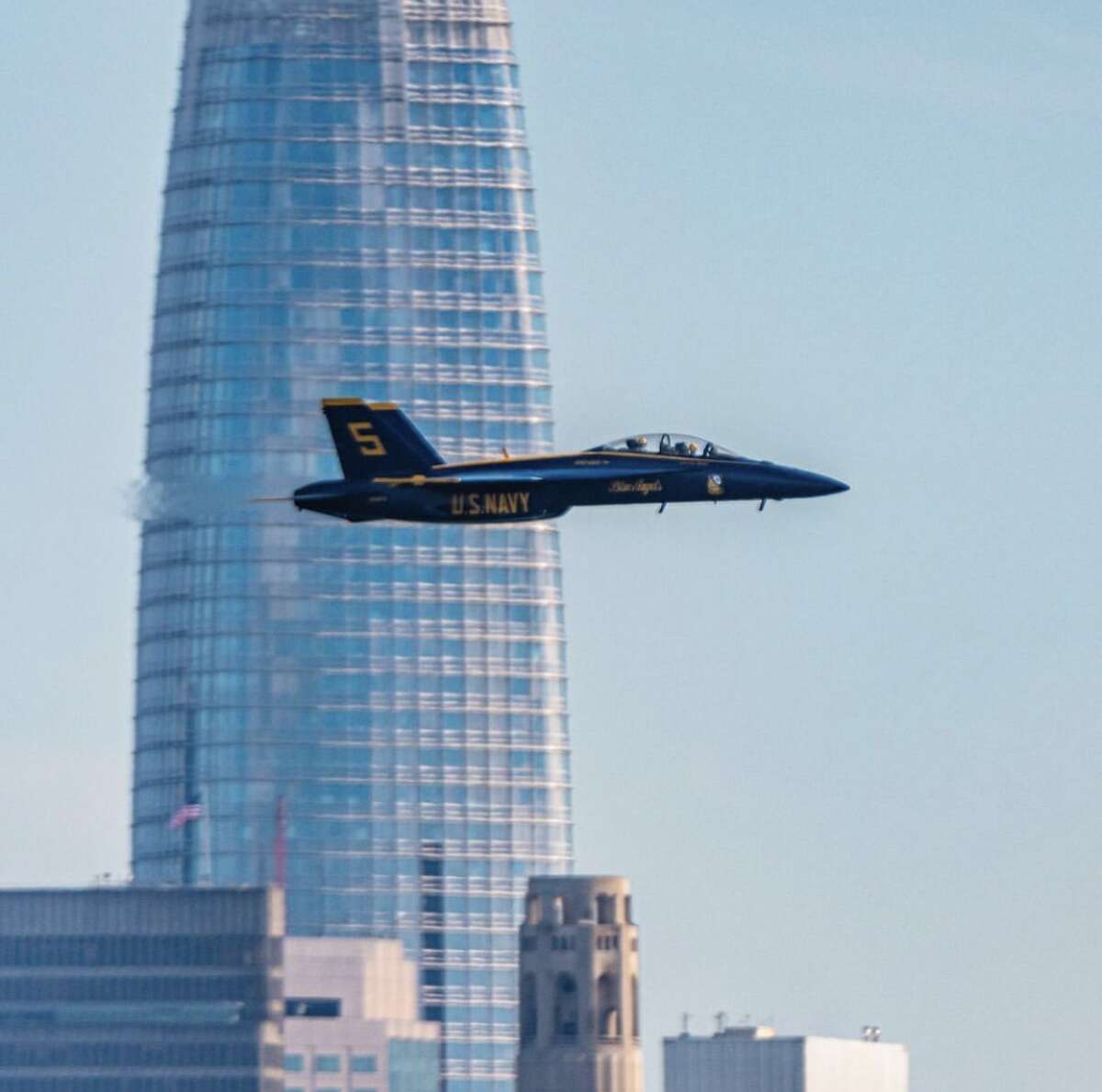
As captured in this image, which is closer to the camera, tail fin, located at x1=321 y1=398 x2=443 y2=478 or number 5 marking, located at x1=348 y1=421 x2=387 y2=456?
tail fin, located at x1=321 y1=398 x2=443 y2=478

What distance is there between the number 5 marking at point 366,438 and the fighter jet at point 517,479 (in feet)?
0.14

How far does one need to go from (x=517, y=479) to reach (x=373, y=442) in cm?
972

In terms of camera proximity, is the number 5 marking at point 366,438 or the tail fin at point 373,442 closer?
the tail fin at point 373,442

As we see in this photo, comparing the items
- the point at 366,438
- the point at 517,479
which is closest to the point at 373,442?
the point at 366,438

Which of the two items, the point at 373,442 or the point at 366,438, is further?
the point at 366,438

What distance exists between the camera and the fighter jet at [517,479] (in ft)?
629

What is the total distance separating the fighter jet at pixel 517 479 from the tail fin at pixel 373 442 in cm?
4

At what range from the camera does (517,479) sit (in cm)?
19188

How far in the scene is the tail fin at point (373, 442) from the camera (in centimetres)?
19712

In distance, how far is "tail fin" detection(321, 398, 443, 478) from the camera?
197 meters

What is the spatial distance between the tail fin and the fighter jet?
0.04 metres

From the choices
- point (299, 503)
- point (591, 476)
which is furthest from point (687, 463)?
point (299, 503)

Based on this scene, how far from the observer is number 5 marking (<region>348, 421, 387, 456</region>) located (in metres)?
198

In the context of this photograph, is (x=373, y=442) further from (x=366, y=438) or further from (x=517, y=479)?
(x=517, y=479)
